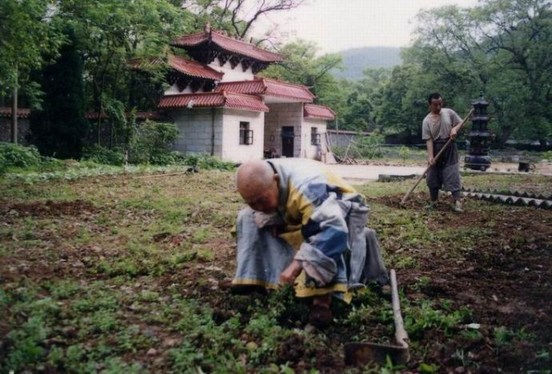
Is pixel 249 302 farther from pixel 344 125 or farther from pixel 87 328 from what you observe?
pixel 344 125

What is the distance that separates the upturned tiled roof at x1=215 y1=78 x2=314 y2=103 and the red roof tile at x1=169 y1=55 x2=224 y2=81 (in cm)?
74

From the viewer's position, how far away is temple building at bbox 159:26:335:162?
2133 cm

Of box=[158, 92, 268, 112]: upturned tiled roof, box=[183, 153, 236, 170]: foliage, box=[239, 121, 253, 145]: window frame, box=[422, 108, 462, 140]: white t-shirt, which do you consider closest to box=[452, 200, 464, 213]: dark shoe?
box=[422, 108, 462, 140]: white t-shirt

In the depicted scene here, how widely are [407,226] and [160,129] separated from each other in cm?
1457

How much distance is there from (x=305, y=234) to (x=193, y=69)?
21.0 m

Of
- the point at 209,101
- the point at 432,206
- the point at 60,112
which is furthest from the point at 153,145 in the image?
the point at 432,206

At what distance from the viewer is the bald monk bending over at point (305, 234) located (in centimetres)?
275

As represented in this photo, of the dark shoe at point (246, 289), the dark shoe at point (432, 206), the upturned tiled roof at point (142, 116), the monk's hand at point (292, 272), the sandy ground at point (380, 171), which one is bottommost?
the dark shoe at point (246, 289)

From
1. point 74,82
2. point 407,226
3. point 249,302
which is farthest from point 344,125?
point 249,302

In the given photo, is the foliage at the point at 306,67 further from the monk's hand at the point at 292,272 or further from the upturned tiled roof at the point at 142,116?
the monk's hand at the point at 292,272

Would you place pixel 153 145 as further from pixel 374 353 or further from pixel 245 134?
pixel 374 353

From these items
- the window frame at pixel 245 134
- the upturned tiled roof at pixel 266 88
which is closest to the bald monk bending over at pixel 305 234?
the window frame at pixel 245 134

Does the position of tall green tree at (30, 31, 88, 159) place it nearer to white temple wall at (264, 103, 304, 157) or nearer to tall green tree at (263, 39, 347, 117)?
white temple wall at (264, 103, 304, 157)

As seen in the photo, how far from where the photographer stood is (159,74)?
1998cm
